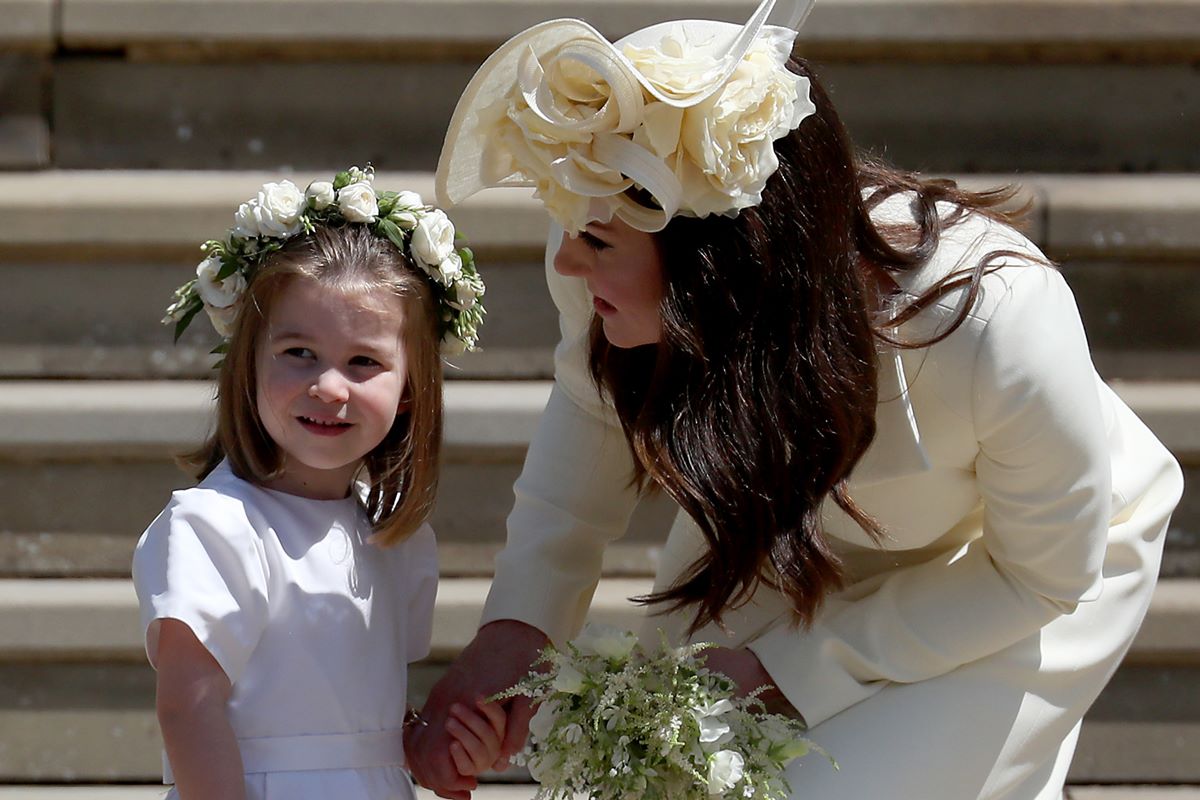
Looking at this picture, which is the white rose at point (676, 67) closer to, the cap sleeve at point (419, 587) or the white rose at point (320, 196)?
the white rose at point (320, 196)

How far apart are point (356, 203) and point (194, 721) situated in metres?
0.77

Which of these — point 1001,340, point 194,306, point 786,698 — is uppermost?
point 1001,340

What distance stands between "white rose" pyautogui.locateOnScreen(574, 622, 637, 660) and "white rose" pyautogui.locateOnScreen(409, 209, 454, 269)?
600mm

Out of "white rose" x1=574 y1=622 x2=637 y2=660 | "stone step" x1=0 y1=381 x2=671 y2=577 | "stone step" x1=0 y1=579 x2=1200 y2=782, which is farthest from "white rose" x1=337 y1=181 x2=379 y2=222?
"stone step" x1=0 y1=579 x2=1200 y2=782

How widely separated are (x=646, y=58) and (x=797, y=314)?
40 centimetres

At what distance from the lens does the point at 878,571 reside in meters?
2.38

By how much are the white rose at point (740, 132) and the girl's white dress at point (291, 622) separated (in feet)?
2.46

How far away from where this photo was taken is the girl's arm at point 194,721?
197 centimetres

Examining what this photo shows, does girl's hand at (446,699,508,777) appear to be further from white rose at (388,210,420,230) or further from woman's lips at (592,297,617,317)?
white rose at (388,210,420,230)

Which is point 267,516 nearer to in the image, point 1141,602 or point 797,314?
point 797,314

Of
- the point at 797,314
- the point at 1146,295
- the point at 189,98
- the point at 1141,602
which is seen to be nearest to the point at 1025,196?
the point at 1146,295

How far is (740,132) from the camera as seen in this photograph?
1.89 m

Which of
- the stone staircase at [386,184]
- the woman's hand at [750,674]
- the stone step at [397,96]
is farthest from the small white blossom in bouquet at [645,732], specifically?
the stone step at [397,96]

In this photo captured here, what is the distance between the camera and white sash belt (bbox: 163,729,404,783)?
2.08 m
